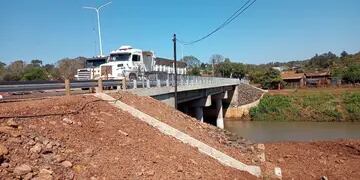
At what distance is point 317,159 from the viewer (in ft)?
57.4

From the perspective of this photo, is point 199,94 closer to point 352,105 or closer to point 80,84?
point 80,84

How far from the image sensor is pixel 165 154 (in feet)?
39.8

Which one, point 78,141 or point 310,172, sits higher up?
point 78,141

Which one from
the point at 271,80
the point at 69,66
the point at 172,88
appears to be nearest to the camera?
the point at 172,88

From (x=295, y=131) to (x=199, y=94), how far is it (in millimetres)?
13187

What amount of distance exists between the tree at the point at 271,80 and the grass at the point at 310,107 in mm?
22607

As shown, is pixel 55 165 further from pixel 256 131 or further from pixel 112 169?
Result: pixel 256 131

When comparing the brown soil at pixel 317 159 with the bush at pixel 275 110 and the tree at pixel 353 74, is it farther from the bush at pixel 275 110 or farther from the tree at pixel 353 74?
the tree at pixel 353 74

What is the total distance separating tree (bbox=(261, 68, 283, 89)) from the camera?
286 feet

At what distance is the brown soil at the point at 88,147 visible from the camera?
8.68 meters

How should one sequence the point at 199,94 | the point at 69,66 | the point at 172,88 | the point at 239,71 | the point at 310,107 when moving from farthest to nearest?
the point at 239,71
the point at 69,66
the point at 310,107
the point at 199,94
the point at 172,88

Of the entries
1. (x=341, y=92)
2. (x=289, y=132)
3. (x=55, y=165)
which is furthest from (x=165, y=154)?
(x=341, y=92)

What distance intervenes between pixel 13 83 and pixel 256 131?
36783 mm

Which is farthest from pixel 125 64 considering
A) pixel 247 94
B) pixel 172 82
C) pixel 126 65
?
pixel 247 94
